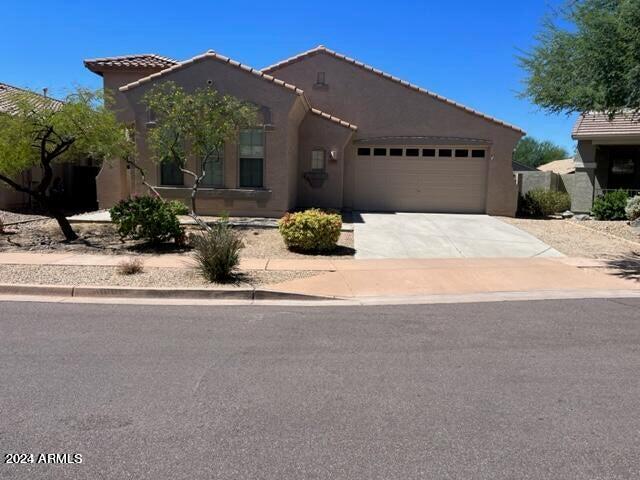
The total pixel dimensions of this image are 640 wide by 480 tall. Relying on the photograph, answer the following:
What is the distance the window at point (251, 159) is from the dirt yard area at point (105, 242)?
2576mm

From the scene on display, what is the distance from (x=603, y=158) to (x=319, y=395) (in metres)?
21.6

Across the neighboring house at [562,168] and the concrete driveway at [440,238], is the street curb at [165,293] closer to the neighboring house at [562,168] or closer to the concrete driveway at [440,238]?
the concrete driveway at [440,238]

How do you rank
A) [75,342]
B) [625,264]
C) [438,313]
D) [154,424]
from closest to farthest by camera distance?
1. [154,424]
2. [75,342]
3. [438,313]
4. [625,264]

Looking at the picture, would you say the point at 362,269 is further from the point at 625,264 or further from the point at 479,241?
the point at 625,264

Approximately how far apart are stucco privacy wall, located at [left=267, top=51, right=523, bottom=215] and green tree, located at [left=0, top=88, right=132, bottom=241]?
8777 millimetres

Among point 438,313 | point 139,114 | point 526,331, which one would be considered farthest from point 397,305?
point 139,114

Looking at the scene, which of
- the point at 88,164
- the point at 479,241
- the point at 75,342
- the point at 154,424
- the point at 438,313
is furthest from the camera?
the point at 88,164

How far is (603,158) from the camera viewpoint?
22641mm

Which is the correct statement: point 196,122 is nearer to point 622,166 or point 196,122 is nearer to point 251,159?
point 251,159

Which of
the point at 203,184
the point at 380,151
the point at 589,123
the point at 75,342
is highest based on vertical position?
the point at 589,123

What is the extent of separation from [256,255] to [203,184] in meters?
5.99

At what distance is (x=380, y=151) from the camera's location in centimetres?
2059

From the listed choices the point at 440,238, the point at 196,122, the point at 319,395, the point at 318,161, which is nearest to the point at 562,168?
the point at 318,161

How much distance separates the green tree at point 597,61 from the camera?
33.7 ft
